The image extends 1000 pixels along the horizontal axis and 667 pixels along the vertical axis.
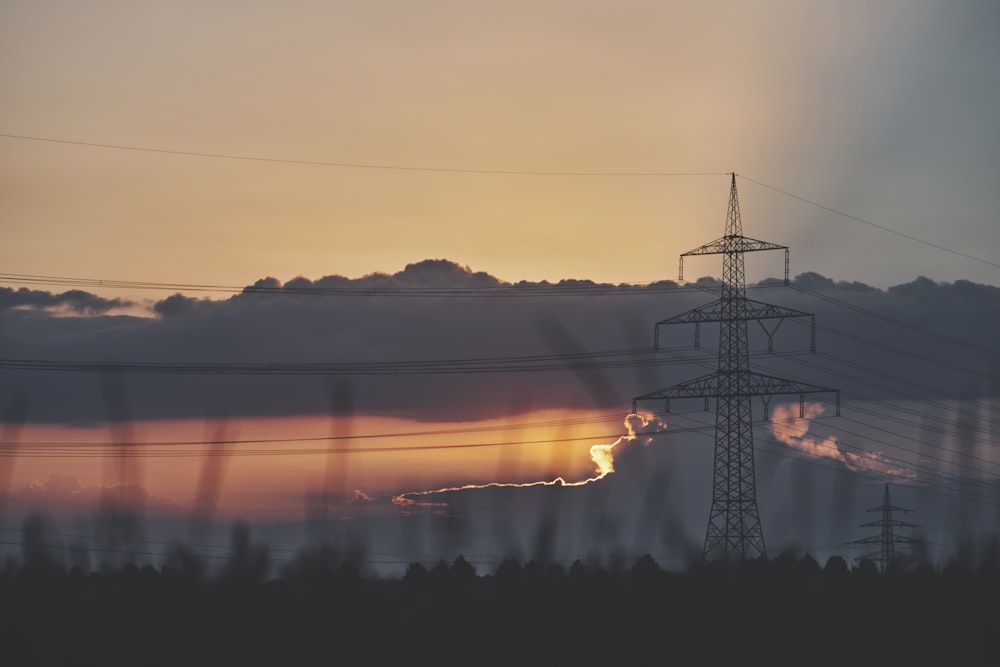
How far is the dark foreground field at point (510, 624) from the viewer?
49875 mm

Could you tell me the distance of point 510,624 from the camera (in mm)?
54344

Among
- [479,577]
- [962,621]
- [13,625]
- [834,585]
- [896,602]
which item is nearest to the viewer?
[13,625]

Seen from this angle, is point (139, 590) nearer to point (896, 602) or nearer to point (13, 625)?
point (13, 625)

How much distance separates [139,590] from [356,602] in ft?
48.2

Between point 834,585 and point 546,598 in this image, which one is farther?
point 834,585

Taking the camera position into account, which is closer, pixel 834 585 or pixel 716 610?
pixel 716 610

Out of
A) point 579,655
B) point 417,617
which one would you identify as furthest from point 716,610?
point 417,617

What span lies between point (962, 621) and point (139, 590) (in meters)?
40.2

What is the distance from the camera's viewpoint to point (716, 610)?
185ft

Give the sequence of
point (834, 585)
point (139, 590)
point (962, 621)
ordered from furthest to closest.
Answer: point (834, 585), point (139, 590), point (962, 621)

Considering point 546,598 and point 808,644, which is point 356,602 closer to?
point 546,598

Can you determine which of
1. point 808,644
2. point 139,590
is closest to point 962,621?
point 808,644

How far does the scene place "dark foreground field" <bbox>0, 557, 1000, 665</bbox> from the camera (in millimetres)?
49875

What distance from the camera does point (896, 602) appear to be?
60969 millimetres
